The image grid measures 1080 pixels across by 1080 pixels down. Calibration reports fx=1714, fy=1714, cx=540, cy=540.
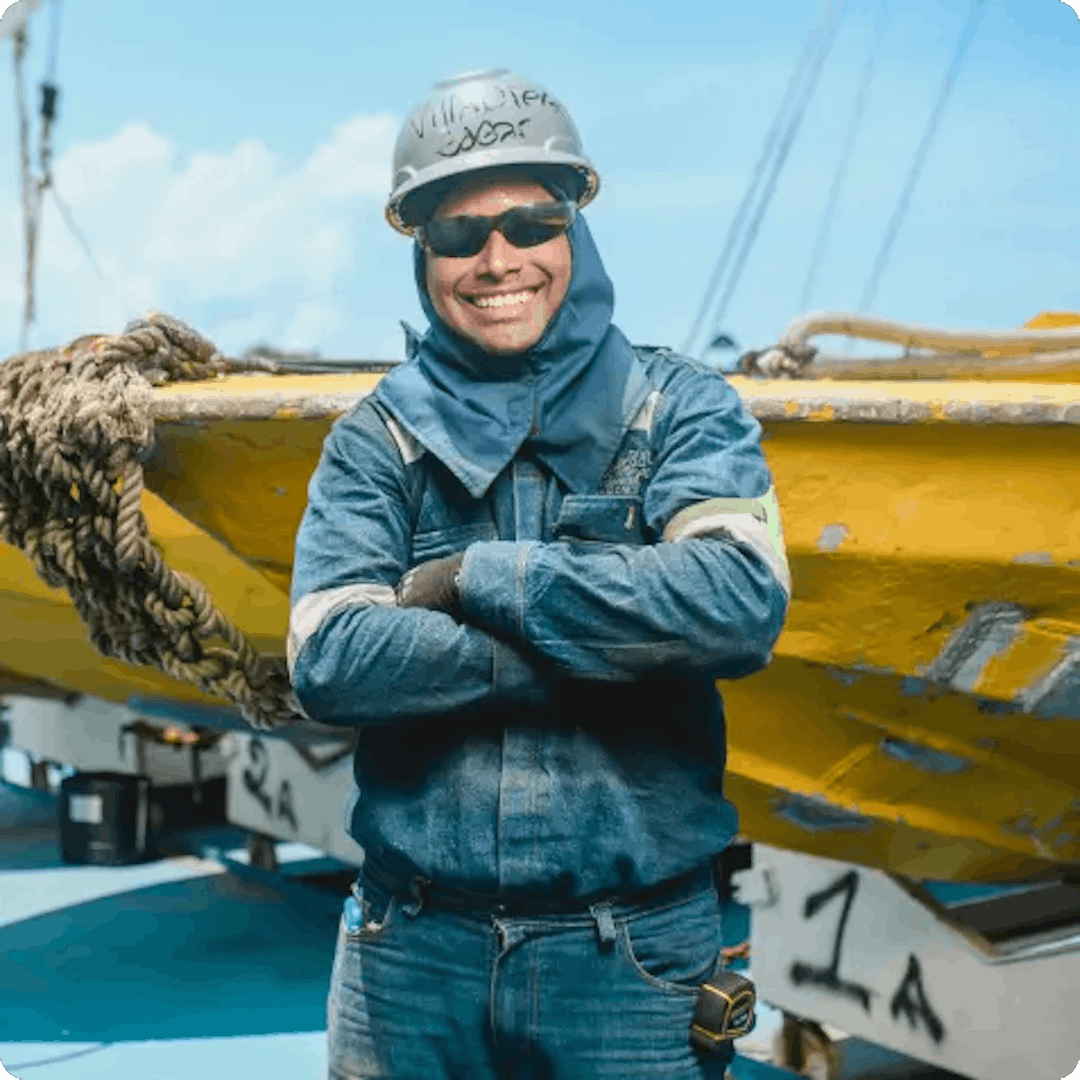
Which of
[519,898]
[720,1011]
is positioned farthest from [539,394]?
[720,1011]

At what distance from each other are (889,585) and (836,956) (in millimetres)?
1292

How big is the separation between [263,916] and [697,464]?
4.28 meters

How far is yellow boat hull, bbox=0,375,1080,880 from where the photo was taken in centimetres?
279

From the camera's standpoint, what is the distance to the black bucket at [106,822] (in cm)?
651

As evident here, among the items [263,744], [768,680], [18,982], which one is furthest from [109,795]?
[768,680]

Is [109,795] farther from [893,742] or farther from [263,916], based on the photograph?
[893,742]

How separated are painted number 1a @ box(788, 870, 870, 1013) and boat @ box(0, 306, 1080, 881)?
189mm

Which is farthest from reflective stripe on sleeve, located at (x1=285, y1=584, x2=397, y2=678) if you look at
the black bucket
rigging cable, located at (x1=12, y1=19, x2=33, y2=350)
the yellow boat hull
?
rigging cable, located at (x1=12, y1=19, x2=33, y2=350)

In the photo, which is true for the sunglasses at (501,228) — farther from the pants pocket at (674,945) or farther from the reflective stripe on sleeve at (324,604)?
the pants pocket at (674,945)

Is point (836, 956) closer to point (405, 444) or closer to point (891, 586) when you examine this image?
point (891, 586)

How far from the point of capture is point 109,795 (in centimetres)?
656

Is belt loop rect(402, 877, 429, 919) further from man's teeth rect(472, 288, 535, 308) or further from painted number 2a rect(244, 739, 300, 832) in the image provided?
painted number 2a rect(244, 739, 300, 832)

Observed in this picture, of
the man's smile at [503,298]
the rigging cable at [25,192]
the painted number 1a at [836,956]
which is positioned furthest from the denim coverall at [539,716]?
the rigging cable at [25,192]

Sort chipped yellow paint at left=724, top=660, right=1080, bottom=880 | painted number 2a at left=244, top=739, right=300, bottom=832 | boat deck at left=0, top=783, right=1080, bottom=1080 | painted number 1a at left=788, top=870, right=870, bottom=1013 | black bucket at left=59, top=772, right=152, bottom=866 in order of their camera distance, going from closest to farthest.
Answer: chipped yellow paint at left=724, top=660, right=1080, bottom=880
painted number 1a at left=788, top=870, right=870, bottom=1013
boat deck at left=0, top=783, right=1080, bottom=1080
painted number 2a at left=244, top=739, right=300, bottom=832
black bucket at left=59, top=772, right=152, bottom=866
